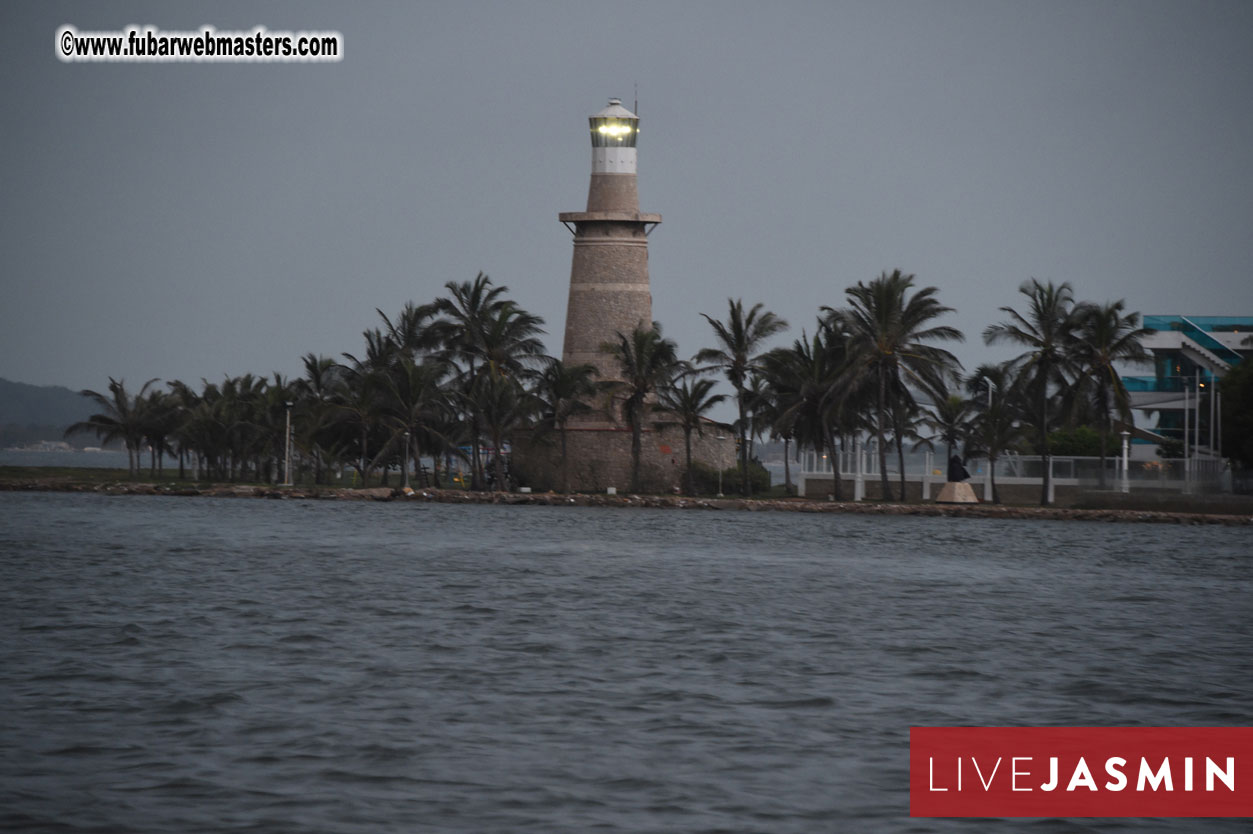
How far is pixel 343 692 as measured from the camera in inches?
523

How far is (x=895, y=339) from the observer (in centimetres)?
5391

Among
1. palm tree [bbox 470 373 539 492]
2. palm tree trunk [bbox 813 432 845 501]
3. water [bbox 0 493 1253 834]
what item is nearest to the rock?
palm tree trunk [bbox 813 432 845 501]

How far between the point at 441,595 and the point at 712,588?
485 centimetres

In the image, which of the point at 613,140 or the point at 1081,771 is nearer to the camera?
the point at 1081,771

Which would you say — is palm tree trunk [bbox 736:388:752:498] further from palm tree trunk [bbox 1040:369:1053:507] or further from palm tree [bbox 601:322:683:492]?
palm tree trunk [bbox 1040:369:1053:507]

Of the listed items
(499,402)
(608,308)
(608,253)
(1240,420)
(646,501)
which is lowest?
(646,501)

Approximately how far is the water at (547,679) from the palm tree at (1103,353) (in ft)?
71.1

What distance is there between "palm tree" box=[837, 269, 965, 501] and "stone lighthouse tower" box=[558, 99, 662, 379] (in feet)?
36.7

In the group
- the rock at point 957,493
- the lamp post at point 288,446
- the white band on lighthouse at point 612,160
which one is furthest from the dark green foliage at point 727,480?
the lamp post at point 288,446

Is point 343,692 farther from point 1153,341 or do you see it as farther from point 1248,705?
point 1153,341

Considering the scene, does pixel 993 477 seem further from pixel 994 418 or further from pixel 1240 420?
pixel 1240 420

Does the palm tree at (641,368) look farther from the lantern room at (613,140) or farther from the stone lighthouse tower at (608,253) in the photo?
the lantern room at (613,140)

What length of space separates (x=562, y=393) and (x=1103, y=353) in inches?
797

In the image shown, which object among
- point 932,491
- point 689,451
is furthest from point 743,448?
point 932,491
